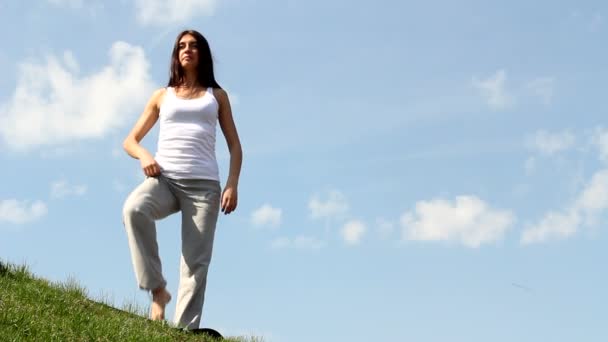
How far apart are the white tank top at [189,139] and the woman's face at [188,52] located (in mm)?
Result: 350

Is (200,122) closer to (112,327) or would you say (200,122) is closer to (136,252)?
(136,252)

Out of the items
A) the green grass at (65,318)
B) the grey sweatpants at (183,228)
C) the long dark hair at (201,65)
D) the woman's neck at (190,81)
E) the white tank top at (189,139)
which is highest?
the long dark hair at (201,65)

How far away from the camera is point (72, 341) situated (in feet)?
25.5

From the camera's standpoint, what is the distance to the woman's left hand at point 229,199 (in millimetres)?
8570

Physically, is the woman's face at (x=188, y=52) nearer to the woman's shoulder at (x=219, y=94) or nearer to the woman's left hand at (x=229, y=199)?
the woman's shoulder at (x=219, y=94)

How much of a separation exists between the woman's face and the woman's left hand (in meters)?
1.22

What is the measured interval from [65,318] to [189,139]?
198cm

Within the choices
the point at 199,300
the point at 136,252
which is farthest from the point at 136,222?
the point at 199,300

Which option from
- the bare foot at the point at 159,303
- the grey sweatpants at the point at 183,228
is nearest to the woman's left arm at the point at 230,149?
the grey sweatpants at the point at 183,228

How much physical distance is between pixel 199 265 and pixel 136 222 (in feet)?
2.34

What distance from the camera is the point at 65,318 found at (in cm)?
836

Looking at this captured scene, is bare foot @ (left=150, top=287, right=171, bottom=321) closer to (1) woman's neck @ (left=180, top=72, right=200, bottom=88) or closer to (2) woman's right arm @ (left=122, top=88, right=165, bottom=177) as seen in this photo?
(2) woman's right arm @ (left=122, top=88, right=165, bottom=177)

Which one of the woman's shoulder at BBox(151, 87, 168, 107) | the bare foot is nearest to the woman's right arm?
the woman's shoulder at BBox(151, 87, 168, 107)

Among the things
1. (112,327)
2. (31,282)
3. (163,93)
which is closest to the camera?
(112,327)
